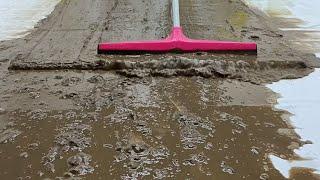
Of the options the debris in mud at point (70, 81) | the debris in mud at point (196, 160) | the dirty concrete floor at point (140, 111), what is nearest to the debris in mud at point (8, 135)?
the dirty concrete floor at point (140, 111)

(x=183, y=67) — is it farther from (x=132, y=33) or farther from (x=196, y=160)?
(x=196, y=160)

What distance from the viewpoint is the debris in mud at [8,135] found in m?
2.39

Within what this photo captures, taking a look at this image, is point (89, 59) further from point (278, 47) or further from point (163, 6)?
point (163, 6)

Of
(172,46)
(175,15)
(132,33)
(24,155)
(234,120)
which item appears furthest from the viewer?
(132,33)

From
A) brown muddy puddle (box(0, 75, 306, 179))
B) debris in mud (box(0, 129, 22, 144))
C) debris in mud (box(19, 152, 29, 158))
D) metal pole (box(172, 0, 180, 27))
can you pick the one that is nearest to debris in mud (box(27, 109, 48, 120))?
brown muddy puddle (box(0, 75, 306, 179))

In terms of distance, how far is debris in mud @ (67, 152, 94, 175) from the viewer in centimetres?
208

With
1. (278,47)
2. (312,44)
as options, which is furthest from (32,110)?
(312,44)

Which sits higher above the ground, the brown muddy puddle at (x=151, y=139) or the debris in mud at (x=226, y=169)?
the brown muddy puddle at (x=151, y=139)

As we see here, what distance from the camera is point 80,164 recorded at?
2.14 meters

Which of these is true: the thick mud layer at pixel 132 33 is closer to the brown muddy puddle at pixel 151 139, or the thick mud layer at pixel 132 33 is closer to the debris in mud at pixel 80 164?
the brown muddy puddle at pixel 151 139

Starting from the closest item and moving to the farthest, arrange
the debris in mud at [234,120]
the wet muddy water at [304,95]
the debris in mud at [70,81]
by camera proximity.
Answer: the wet muddy water at [304,95], the debris in mud at [234,120], the debris in mud at [70,81]

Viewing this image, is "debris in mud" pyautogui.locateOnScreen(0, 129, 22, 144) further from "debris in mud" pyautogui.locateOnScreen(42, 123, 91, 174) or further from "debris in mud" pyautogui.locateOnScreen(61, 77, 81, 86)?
"debris in mud" pyautogui.locateOnScreen(61, 77, 81, 86)

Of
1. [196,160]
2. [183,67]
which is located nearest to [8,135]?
[196,160]

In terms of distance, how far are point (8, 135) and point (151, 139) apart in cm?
74
